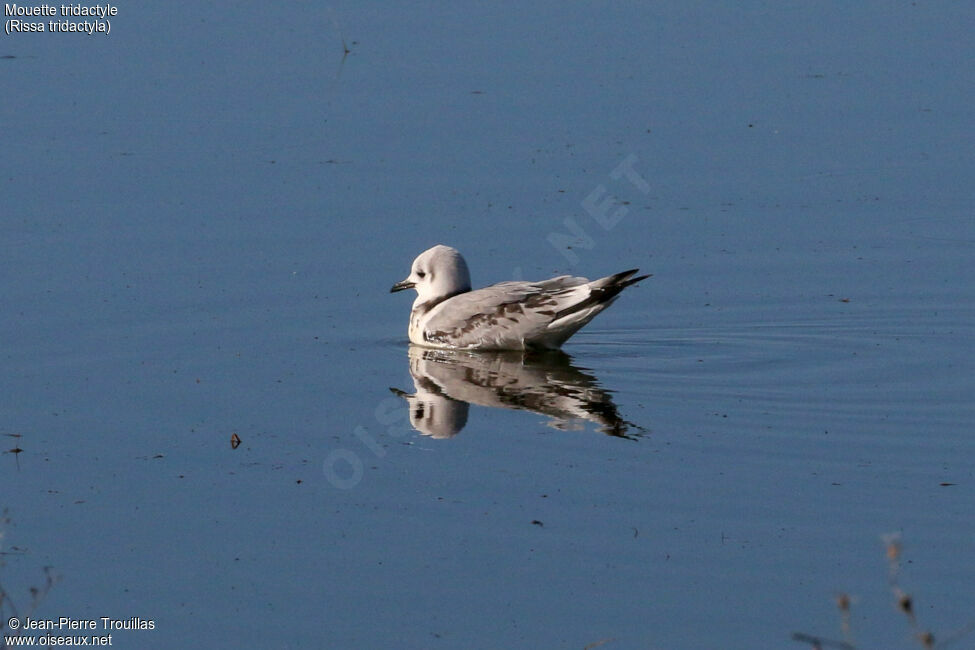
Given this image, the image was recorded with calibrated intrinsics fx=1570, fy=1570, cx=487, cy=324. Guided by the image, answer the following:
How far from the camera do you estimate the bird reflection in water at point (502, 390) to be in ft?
37.2

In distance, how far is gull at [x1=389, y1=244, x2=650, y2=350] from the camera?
12.9m

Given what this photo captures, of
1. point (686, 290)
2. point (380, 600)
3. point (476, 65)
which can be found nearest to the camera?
point (380, 600)

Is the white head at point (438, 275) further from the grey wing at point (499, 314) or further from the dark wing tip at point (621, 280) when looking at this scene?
the dark wing tip at point (621, 280)

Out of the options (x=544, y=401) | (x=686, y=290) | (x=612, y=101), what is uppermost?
(x=612, y=101)

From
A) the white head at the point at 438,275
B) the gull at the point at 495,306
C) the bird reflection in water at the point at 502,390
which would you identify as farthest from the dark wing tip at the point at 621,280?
the white head at the point at 438,275

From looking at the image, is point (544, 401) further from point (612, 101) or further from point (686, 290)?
point (612, 101)

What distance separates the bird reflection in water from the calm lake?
0.14 ft

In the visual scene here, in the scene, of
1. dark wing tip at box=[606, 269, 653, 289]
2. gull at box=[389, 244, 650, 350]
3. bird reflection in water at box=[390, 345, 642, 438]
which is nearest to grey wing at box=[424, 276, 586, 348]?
gull at box=[389, 244, 650, 350]

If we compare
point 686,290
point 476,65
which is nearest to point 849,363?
point 686,290

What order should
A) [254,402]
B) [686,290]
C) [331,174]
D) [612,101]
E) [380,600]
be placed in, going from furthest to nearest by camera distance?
[612,101]
[331,174]
[686,290]
[254,402]
[380,600]

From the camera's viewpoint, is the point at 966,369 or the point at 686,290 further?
the point at 686,290

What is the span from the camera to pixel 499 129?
18.7 meters

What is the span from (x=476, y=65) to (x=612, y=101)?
7.93ft

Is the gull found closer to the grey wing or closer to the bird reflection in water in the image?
the grey wing
